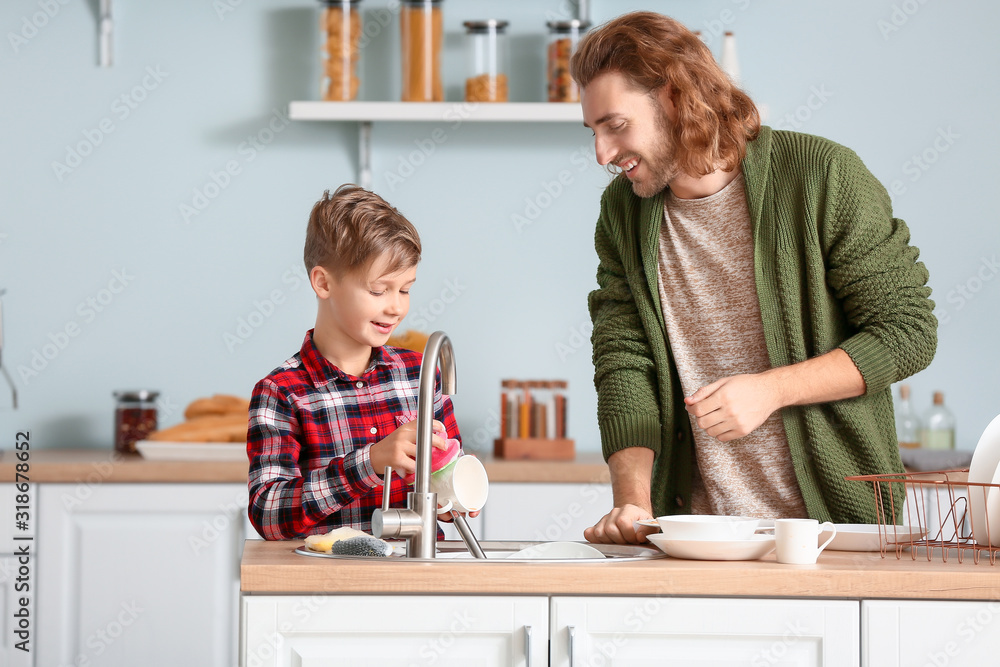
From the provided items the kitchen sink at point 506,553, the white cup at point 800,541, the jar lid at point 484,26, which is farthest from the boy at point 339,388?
the jar lid at point 484,26

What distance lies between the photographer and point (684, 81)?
1.30 metres

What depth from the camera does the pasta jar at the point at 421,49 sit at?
8.43ft

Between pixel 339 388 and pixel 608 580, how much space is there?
0.57 m

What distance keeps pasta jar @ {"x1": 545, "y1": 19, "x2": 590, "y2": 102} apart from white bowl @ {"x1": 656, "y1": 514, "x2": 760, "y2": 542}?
5.71 feet

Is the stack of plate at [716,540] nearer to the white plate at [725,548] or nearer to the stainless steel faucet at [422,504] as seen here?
the white plate at [725,548]

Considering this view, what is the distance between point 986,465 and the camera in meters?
1.02

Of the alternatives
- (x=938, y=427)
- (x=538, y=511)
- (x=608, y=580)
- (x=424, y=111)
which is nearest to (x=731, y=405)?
(x=608, y=580)

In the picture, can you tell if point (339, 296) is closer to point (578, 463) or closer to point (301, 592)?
point (301, 592)

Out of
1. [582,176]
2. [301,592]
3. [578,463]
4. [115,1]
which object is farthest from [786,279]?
[115,1]

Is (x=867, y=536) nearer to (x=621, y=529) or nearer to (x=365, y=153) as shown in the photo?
(x=621, y=529)

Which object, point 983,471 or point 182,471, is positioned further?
point 182,471

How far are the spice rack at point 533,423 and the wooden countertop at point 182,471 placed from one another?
11 cm

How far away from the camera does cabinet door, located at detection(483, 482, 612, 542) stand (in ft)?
7.31

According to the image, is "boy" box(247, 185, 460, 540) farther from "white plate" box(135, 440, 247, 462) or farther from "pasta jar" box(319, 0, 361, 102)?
"pasta jar" box(319, 0, 361, 102)
